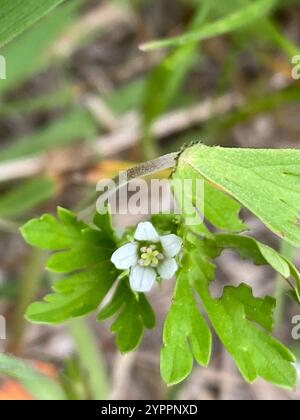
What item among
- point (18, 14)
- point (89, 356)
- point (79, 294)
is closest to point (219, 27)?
point (18, 14)

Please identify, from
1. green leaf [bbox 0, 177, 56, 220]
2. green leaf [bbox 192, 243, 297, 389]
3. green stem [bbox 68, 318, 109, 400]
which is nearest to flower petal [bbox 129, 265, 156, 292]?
green leaf [bbox 192, 243, 297, 389]

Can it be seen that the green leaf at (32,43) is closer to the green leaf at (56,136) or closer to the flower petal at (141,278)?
the green leaf at (56,136)

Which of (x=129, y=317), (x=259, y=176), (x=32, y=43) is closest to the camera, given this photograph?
(x=259, y=176)

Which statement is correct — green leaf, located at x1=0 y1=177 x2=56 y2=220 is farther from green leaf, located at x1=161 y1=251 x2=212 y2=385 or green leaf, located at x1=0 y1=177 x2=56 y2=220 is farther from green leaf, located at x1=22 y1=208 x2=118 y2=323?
green leaf, located at x1=161 y1=251 x2=212 y2=385

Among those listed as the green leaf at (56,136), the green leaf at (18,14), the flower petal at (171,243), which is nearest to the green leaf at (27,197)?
the green leaf at (56,136)

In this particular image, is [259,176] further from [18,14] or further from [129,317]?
[18,14]
